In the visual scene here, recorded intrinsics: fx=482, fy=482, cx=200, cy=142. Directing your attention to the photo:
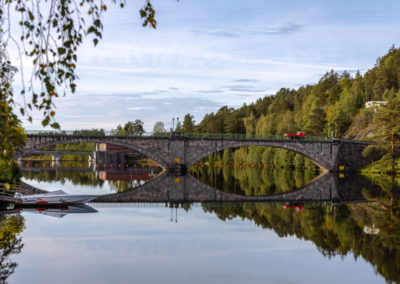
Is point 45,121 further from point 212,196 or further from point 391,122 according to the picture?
point 391,122

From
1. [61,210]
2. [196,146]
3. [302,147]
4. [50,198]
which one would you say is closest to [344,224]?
[61,210]

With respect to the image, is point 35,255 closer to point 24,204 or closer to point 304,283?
Result: point 304,283

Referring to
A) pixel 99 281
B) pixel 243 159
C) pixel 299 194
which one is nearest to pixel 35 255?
pixel 99 281

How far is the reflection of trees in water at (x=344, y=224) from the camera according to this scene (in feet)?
75.0

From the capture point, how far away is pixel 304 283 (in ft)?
60.4

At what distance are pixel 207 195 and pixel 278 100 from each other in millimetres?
139085

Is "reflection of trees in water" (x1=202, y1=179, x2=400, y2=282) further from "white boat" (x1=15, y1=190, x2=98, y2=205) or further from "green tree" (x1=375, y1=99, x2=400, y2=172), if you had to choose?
"green tree" (x1=375, y1=99, x2=400, y2=172)

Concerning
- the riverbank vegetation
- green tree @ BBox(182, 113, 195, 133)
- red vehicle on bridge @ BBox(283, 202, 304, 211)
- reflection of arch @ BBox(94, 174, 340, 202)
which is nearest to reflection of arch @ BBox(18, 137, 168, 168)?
reflection of arch @ BBox(94, 174, 340, 202)

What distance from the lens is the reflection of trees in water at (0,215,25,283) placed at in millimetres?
19281

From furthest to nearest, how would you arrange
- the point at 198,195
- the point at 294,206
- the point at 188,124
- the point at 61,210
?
the point at 188,124 → the point at 198,195 → the point at 294,206 → the point at 61,210

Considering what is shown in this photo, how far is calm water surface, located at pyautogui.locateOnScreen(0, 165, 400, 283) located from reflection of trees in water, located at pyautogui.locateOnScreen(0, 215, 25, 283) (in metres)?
0.11

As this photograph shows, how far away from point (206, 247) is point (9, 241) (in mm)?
10049

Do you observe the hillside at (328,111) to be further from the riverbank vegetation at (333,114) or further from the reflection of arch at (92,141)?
the reflection of arch at (92,141)

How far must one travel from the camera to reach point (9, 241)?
24.5 meters
